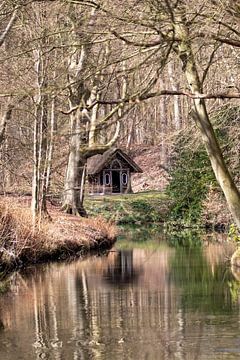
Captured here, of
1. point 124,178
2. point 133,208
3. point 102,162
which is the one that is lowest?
point 133,208

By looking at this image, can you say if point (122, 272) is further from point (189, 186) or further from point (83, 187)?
point (189, 186)

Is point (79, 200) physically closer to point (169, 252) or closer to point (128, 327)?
point (169, 252)

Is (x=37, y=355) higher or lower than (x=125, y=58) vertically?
lower

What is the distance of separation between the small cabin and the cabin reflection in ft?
90.4

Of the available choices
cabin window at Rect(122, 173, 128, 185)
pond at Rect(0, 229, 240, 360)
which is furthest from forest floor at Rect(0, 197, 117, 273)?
cabin window at Rect(122, 173, 128, 185)

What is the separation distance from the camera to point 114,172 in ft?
184

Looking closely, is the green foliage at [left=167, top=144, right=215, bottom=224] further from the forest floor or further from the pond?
the pond

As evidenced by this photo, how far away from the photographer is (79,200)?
32.8m

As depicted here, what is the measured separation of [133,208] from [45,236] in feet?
71.2

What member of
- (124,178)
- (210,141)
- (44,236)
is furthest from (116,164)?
(210,141)

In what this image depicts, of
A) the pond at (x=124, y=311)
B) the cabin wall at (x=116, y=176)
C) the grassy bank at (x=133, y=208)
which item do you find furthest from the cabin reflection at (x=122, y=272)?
the cabin wall at (x=116, y=176)

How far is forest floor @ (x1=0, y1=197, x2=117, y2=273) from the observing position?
66.8 ft

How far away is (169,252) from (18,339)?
49.4 feet

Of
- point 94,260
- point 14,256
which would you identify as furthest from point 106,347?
point 94,260
